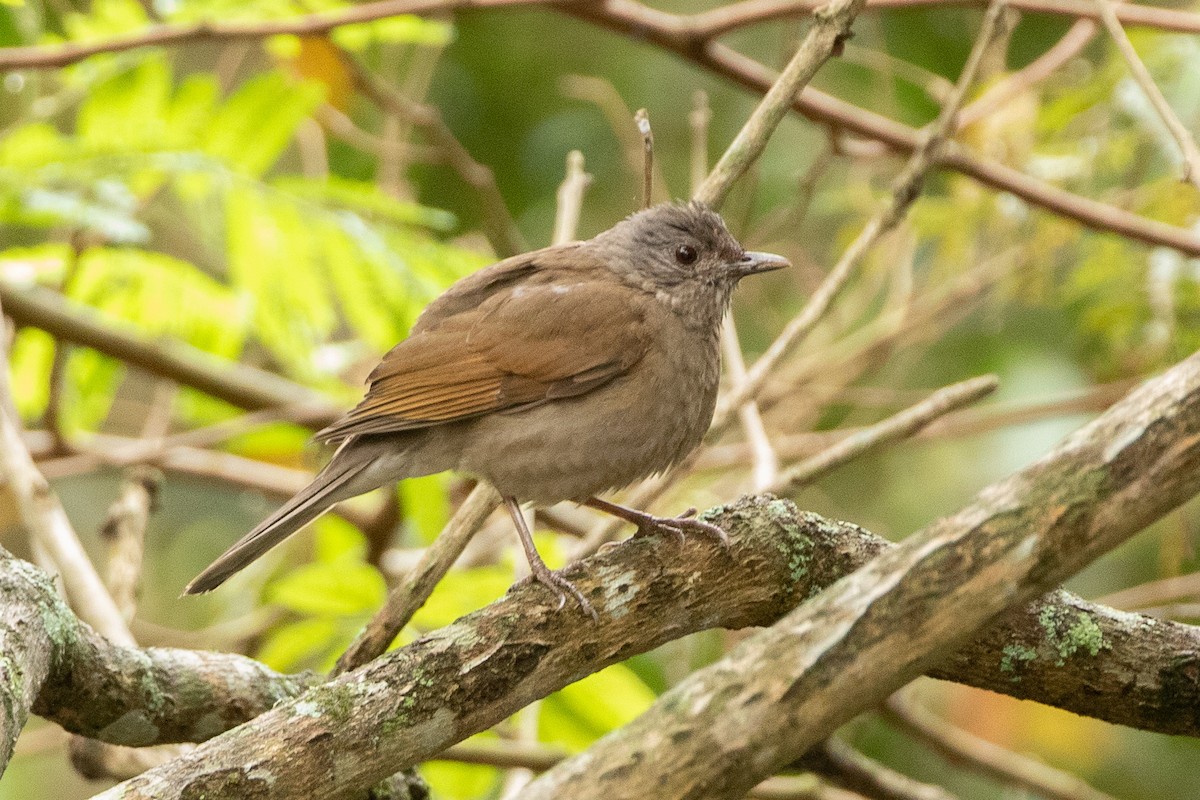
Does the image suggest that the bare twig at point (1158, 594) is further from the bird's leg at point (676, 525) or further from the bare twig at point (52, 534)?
the bare twig at point (52, 534)

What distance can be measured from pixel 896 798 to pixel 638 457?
1.15m

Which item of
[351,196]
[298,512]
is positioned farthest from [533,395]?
[351,196]

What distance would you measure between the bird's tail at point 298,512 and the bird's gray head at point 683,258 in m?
1.00

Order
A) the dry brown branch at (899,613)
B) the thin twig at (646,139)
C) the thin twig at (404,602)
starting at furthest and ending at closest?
the thin twig at (646,139), the thin twig at (404,602), the dry brown branch at (899,613)

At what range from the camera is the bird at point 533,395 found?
11.1 ft

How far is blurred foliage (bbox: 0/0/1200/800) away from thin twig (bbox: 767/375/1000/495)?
36.0 inches

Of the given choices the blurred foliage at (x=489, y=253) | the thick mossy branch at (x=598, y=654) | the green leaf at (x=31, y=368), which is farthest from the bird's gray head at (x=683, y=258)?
the green leaf at (x=31, y=368)

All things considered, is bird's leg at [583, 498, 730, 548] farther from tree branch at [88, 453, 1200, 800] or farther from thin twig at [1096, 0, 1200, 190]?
thin twig at [1096, 0, 1200, 190]

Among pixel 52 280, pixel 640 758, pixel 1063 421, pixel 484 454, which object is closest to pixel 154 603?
pixel 52 280

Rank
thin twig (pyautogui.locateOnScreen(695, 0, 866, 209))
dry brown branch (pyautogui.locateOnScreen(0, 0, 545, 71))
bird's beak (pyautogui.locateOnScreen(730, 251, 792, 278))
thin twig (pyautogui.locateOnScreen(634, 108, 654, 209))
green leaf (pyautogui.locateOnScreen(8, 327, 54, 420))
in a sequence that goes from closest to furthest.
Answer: thin twig (pyautogui.locateOnScreen(695, 0, 866, 209)) → thin twig (pyautogui.locateOnScreen(634, 108, 654, 209)) → dry brown branch (pyautogui.locateOnScreen(0, 0, 545, 71)) → bird's beak (pyautogui.locateOnScreen(730, 251, 792, 278)) → green leaf (pyautogui.locateOnScreen(8, 327, 54, 420))

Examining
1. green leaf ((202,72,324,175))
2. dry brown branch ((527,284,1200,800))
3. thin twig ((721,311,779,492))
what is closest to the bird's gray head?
thin twig ((721,311,779,492))

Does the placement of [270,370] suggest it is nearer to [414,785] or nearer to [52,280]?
[52,280]

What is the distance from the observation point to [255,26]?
3.99 metres

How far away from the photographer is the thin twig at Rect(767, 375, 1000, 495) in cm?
307
